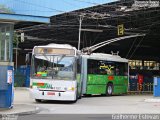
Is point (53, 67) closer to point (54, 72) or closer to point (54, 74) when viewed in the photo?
point (54, 72)

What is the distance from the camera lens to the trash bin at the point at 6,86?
19.8 m

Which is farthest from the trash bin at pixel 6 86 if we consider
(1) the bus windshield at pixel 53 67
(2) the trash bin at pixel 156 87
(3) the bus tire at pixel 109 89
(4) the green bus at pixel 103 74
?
(3) the bus tire at pixel 109 89

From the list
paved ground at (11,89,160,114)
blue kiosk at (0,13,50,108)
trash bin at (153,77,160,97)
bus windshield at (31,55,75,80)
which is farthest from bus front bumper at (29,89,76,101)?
trash bin at (153,77,160,97)

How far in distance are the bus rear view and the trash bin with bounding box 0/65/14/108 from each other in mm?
4621

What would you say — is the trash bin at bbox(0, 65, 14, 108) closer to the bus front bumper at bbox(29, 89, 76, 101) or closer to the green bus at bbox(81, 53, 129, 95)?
the bus front bumper at bbox(29, 89, 76, 101)

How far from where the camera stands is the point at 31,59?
2589cm

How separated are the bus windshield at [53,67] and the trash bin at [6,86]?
4887 mm

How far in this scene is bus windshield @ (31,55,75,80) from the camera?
24.9 m

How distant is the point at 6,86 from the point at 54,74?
5290 millimetres

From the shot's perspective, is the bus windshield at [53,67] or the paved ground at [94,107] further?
the bus windshield at [53,67]

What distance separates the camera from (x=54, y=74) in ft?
81.6

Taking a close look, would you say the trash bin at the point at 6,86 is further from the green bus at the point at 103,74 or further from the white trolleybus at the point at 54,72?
the green bus at the point at 103,74

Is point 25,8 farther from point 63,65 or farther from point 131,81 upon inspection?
point 63,65

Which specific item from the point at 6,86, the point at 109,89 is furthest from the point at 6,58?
the point at 109,89
